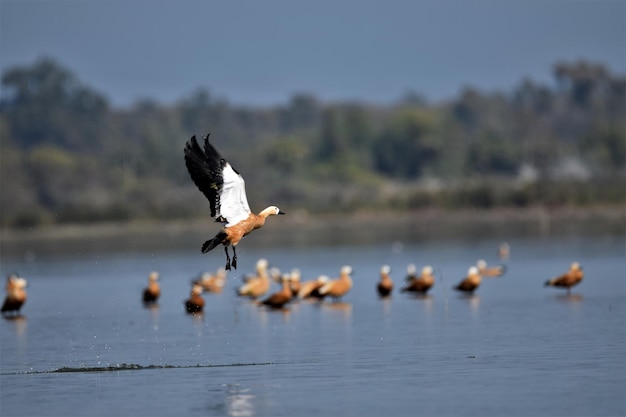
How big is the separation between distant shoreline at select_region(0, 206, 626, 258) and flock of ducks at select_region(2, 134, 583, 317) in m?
21.1

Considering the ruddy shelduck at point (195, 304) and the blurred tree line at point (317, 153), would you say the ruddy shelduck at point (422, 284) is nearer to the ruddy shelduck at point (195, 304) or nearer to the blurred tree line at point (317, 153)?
the ruddy shelduck at point (195, 304)

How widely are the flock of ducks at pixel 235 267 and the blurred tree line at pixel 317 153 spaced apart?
43.6 m

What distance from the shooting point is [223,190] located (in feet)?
60.9

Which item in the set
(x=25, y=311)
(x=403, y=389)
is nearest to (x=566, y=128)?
(x=25, y=311)

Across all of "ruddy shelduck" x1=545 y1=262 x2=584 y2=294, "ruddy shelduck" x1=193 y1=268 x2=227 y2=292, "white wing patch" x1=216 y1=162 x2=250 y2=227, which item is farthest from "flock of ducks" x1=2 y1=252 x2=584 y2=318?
"white wing patch" x1=216 y1=162 x2=250 y2=227

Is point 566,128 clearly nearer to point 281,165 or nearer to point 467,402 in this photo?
point 281,165

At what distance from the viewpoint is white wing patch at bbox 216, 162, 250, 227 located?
18.5 meters

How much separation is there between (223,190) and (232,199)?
168 millimetres

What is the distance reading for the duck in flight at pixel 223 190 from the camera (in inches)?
726

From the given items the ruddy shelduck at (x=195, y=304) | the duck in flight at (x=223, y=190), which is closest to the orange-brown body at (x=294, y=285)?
the ruddy shelduck at (x=195, y=304)

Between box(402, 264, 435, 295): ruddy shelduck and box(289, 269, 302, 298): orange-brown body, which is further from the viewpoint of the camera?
box(402, 264, 435, 295): ruddy shelduck

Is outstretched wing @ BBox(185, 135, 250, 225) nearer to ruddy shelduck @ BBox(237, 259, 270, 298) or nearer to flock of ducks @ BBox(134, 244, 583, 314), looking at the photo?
A: flock of ducks @ BBox(134, 244, 583, 314)

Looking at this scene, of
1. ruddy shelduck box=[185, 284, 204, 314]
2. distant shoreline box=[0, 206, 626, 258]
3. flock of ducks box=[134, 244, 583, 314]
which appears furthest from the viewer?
distant shoreline box=[0, 206, 626, 258]

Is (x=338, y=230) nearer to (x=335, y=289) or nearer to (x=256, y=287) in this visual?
(x=256, y=287)
